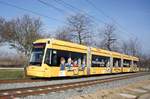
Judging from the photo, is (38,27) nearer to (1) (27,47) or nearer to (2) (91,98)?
(1) (27,47)

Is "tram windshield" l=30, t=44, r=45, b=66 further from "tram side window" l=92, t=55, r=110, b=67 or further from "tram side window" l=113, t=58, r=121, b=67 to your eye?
"tram side window" l=113, t=58, r=121, b=67

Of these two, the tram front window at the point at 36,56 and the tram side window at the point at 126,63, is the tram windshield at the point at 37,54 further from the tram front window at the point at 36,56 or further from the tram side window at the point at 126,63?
the tram side window at the point at 126,63

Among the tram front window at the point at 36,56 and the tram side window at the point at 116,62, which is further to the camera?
the tram side window at the point at 116,62

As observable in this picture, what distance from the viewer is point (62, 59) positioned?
22.0 metres

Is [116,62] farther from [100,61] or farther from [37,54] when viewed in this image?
[37,54]

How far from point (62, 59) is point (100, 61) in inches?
366

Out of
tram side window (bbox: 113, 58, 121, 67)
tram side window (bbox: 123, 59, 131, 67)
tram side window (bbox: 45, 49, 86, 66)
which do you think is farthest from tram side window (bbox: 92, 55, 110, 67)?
tram side window (bbox: 123, 59, 131, 67)

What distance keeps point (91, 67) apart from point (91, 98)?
47.1ft

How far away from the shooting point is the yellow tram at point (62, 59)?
66.7 feet

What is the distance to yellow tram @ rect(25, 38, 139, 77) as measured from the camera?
2034 centimetres

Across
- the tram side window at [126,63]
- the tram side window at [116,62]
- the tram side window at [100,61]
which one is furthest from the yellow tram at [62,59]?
the tram side window at [126,63]

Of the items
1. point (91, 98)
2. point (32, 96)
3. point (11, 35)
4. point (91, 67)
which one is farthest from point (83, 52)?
point (11, 35)

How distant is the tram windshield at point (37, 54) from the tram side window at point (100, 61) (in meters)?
8.74

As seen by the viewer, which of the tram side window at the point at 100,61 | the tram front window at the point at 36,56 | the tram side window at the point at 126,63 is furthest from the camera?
the tram side window at the point at 126,63
